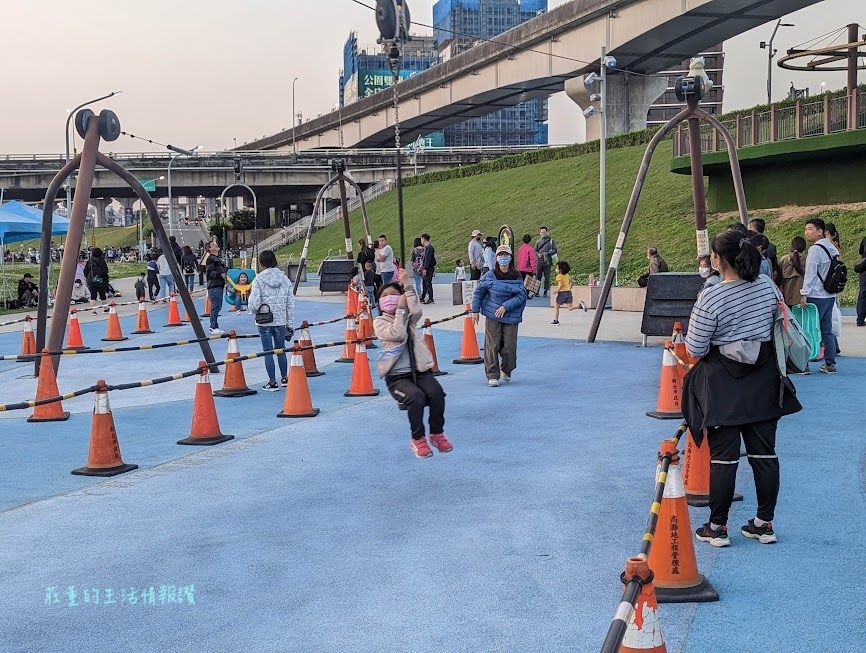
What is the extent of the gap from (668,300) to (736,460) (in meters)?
10.0

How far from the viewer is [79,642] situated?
4.89m

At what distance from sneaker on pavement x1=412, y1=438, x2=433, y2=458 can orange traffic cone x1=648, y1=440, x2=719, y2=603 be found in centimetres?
342

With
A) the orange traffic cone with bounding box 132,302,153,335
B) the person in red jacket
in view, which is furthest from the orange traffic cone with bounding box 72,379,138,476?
the person in red jacket

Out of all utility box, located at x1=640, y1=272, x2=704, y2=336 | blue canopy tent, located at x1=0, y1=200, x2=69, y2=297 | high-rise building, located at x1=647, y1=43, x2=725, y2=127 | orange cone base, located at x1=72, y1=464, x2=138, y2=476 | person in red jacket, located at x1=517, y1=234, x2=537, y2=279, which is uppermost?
high-rise building, located at x1=647, y1=43, x2=725, y2=127

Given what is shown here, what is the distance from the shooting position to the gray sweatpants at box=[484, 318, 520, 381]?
1290 centimetres

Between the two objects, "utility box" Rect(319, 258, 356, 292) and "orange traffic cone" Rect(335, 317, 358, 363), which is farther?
"utility box" Rect(319, 258, 356, 292)

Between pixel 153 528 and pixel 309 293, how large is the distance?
27.9 m

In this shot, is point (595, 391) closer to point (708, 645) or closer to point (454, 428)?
point (454, 428)

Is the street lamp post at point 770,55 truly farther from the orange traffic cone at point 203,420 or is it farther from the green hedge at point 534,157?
the orange traffic cone at point 203,420

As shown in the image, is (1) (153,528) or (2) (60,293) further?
(2) (60,293)

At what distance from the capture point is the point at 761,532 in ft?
20.0

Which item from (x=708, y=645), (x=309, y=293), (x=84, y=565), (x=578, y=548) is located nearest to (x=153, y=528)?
(x=84, y=565)

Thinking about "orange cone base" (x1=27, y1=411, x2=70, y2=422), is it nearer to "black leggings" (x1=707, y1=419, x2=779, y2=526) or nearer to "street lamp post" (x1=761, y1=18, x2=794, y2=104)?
"black leggings" (x1=707, y1=419, x2=779, y2=526)

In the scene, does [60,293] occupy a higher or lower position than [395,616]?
higher
